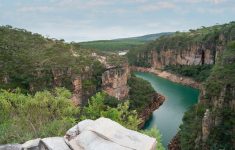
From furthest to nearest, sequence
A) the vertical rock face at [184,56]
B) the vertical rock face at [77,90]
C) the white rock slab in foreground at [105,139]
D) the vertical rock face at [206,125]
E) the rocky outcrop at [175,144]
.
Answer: the vertical rock face at [184,56] < the vertical rock face at [77,90] < the rocky outcrop at [175,144] < the vertical rock face at [206,125] < the white rock slab in foreground at [105,139]

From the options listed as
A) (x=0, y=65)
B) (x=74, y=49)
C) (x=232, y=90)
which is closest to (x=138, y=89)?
(x=74, y=49)

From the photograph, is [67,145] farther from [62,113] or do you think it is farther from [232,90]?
[232,90]

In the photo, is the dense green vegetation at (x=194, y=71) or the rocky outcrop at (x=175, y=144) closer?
the rocky outcrop at (x=175, y=144)

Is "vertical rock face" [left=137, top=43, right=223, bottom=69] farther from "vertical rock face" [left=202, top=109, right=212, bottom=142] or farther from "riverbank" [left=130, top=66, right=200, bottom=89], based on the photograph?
"vertical rock face" [left=202, top=109, right=212, bottom=142]

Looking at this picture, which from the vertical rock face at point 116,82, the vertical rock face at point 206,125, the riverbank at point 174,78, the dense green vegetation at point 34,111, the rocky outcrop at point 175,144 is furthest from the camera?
the riverbank at point 174,78

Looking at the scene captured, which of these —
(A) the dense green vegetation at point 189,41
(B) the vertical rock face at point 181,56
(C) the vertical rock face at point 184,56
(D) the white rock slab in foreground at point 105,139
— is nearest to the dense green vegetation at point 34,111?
(D) the white rock slab in foreground at point 105,139

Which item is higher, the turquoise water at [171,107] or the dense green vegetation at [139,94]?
the dense green vegetation at [139,94]

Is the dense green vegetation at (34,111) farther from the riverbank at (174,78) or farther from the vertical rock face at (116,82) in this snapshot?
the riverbank at (174,78)

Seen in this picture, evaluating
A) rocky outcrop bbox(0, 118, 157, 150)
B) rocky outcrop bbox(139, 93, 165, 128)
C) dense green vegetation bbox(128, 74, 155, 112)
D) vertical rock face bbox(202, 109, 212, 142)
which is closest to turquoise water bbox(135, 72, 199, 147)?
rocky outcrop bbox(139, 93, 165, 128)
